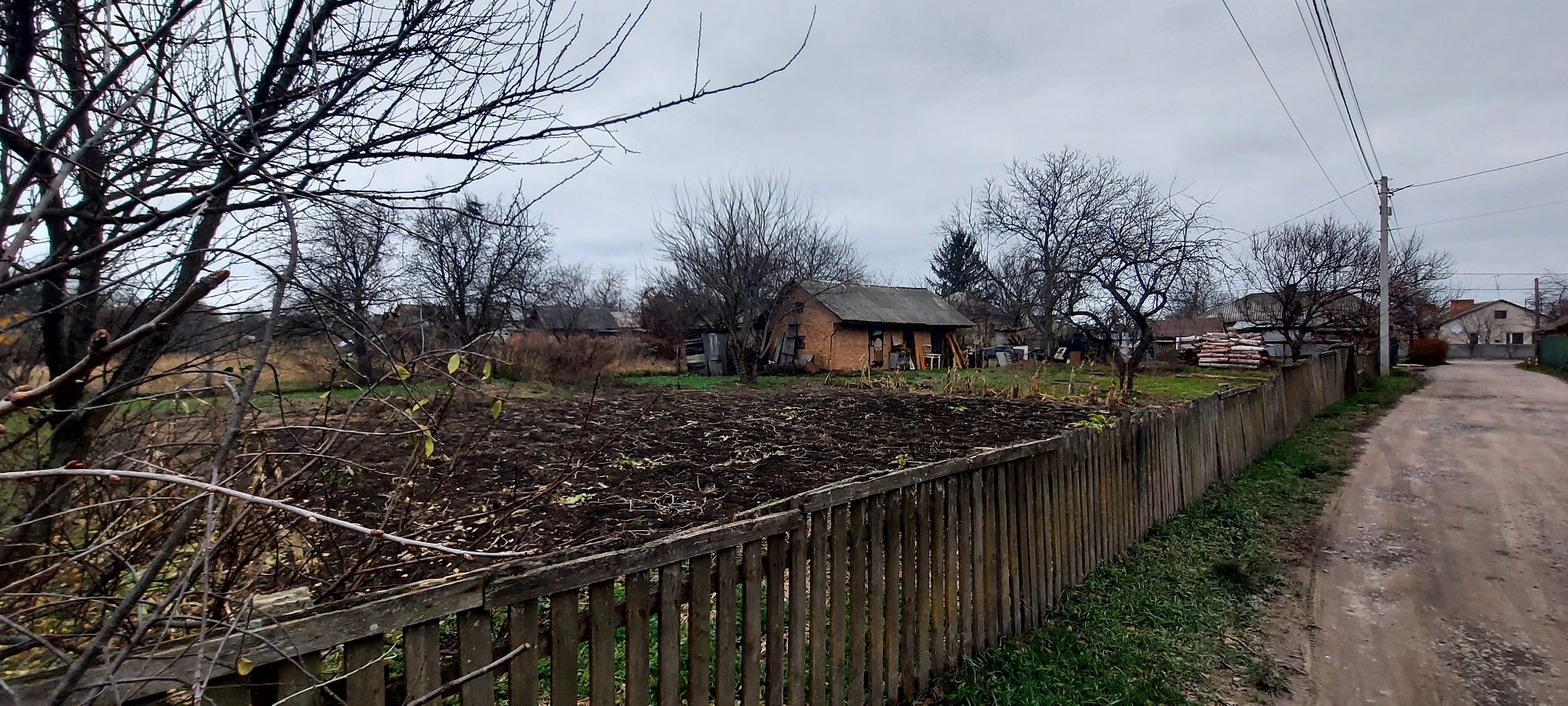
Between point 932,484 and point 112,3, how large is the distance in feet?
10.2

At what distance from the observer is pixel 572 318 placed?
34.7 m

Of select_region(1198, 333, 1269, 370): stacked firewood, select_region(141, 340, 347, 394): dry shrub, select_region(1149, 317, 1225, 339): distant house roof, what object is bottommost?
select_region(1198, 333, 1269, 370): stacked firewood

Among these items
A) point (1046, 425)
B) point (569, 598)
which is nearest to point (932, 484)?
point (569, 598)

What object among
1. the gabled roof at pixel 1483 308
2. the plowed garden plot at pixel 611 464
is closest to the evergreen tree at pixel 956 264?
the plowed garden plot at pixel 611 464

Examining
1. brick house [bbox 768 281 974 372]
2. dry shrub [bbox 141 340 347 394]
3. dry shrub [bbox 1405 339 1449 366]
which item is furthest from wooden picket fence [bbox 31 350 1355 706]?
dry shrub [bbox 1405 339 1449 366]

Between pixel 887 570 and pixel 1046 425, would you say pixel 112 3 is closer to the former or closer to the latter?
pixel 887 570

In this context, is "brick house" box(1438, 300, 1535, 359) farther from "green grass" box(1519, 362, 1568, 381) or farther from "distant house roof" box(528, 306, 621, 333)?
"distant house roof" box(528, 306, 621, 333)

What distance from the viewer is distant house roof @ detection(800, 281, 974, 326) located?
27922 mm

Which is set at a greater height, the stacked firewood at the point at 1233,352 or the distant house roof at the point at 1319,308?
the distant house roof at the point at 1319,308

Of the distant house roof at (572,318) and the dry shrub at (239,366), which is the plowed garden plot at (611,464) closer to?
the dry shrub at (239,366)

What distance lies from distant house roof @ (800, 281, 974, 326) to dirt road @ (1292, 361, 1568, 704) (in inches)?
763

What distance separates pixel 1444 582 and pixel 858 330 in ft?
78.5

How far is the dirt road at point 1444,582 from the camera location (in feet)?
11.5

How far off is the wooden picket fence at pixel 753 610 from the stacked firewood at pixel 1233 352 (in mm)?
21499
